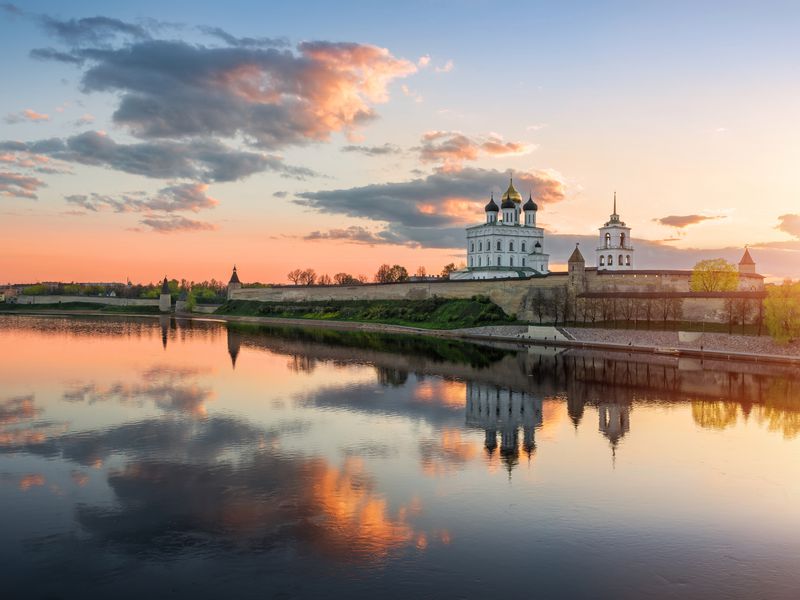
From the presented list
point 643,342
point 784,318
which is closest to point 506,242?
point 643,342

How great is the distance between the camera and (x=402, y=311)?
54.1 m

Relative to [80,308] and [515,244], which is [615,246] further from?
[80,308]

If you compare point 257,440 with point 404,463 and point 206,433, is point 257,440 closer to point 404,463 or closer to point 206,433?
point 206,433

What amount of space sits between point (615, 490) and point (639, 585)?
11.4ft

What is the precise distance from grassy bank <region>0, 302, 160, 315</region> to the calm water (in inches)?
2729

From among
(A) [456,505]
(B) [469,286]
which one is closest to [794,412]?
(A) [456,505]

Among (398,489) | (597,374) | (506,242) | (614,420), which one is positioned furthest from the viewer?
(506,242)

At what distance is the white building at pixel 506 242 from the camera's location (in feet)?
198

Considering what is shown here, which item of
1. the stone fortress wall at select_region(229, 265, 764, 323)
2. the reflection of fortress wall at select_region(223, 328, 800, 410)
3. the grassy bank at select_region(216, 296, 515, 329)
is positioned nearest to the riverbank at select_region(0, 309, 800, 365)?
the reflection of fortress wall at select_region(223, 328, 800, 410)

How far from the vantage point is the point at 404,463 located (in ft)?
40.0

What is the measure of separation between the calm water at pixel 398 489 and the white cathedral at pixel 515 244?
3890 cm

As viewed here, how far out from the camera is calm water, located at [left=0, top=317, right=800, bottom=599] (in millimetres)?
7680

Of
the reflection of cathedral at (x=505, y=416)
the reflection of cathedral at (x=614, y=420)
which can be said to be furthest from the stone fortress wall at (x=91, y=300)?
the reflection of cathedral at (x=614, y=420)

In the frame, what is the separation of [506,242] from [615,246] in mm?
10322
